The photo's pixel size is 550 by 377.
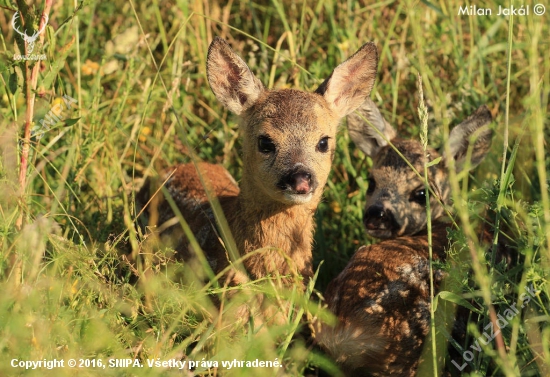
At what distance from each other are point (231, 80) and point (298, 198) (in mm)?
1141

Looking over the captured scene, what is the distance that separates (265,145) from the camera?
462 centimetres

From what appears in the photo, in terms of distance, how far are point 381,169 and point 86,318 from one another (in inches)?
114

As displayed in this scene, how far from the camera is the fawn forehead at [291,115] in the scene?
181 inches

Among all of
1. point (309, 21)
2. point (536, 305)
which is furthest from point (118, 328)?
point (309, 21)

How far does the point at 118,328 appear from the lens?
12.3 ft

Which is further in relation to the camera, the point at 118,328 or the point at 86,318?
the point at 118,328

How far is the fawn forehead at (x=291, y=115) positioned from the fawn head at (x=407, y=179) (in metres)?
0.84

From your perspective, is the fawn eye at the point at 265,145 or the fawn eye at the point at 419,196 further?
the fawn eye at the point at 419,196

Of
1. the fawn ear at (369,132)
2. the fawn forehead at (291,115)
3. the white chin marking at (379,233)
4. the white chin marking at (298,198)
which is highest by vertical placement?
the fawn forehead at (291,115)

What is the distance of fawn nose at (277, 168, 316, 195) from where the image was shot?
4.25 metres

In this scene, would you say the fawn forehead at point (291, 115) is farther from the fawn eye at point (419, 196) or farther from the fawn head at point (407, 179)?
the fawn eye at point (419, 196)

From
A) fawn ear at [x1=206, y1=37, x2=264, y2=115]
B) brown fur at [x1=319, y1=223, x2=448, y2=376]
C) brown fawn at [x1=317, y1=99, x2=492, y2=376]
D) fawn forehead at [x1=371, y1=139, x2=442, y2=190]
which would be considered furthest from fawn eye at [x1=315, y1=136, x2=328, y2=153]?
fawn forehead at [x1=371, y1=139, x2=442, y2=190]

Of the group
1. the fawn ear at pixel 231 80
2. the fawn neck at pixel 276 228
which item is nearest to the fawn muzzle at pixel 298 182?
the fawn neck at pixel 276 228

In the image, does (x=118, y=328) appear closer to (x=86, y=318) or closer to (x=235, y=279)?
(x=86, y=318)
